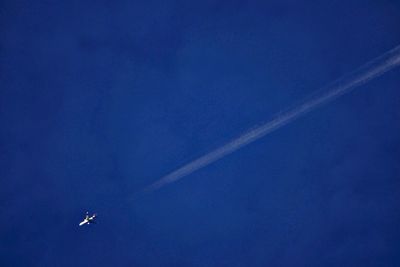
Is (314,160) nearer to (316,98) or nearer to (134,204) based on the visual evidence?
(316,98)

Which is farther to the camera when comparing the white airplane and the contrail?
the white airplane

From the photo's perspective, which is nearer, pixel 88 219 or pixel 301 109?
pixel 301 109

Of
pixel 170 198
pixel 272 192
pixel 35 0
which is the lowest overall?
pixel 272 192

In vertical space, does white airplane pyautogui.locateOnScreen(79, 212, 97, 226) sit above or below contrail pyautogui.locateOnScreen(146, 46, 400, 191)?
below

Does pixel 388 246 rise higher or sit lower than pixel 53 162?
lower

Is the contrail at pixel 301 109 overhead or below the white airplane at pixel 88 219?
overhead

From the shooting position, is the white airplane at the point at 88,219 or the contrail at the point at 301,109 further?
the white airplane at the point at 88,219

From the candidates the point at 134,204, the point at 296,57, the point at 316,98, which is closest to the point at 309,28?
the point at 296,57
